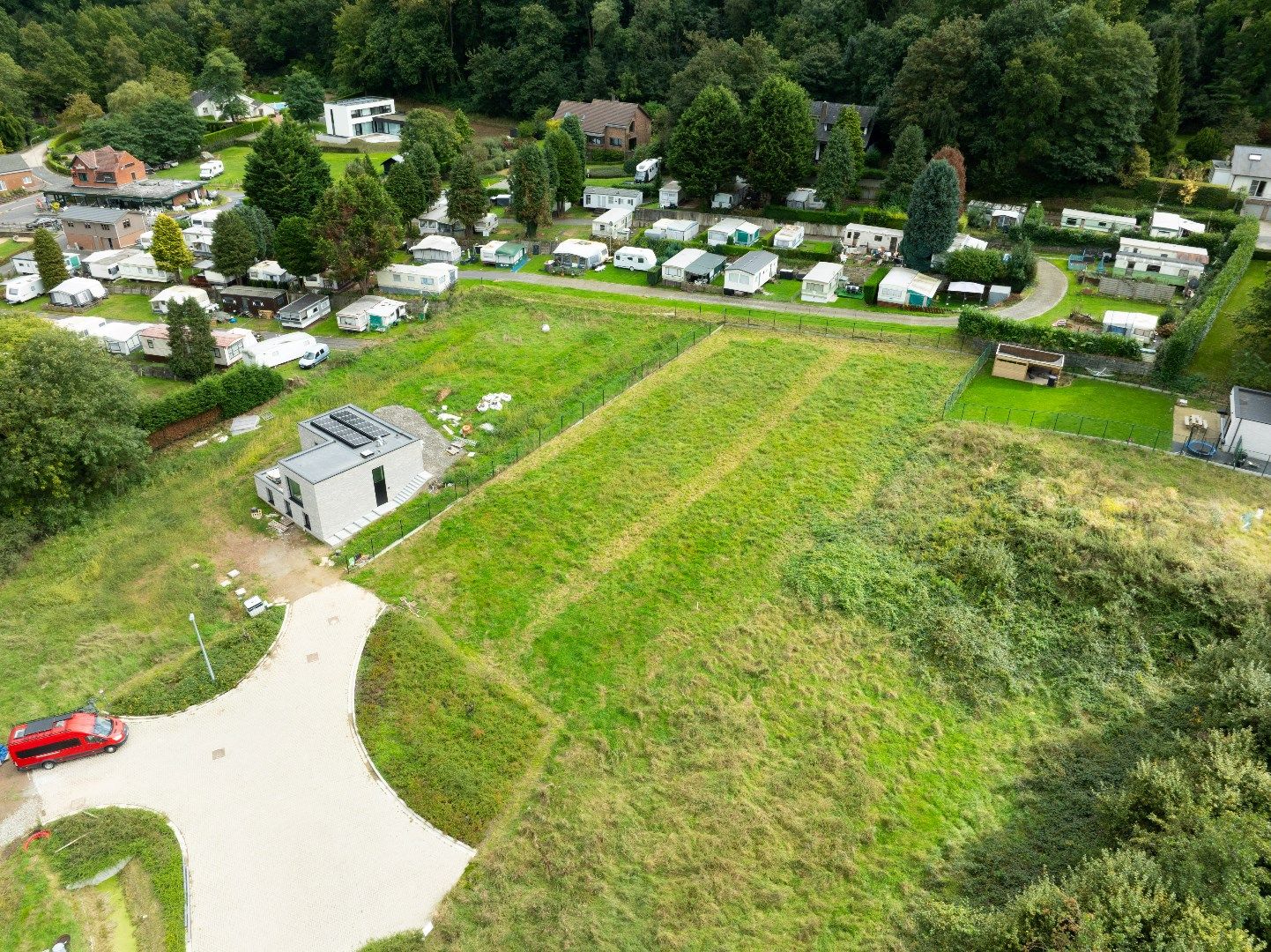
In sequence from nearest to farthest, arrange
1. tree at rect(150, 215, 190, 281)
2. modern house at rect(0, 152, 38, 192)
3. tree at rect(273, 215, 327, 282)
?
tree at rect(273, 215, 327, 282)
tree at rect(150, 215, 190, 281)
modern house at rect(0, 152, 38, 192)

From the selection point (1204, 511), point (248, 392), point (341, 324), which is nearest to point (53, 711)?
point (248, 392)

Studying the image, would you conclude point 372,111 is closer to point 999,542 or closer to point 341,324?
point 341,324

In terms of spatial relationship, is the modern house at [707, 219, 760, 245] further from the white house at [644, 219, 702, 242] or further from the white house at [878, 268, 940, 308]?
the white house at [878, 268, 940, 308]

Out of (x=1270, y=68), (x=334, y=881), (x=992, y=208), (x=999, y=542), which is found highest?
(x=1270, y=68)

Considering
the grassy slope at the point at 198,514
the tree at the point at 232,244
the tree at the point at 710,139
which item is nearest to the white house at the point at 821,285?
the grassy slope at the point at 198,514

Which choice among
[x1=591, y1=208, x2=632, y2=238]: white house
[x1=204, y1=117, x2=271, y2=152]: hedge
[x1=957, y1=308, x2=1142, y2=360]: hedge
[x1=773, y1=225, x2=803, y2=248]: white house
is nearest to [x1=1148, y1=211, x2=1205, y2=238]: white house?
[x1=957, y1=308, x2=1142, y2=360]: hedge

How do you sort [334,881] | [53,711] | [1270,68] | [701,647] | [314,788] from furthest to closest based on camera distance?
[1270,68] < [701,647] < [53,711] < [314,788] < [334,881]

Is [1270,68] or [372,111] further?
[372,111]

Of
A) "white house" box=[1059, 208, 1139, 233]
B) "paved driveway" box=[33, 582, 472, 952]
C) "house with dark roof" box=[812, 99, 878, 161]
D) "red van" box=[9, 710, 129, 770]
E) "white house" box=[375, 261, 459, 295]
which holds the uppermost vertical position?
"house with dark roof" box=[812, 99, 878, 161]
